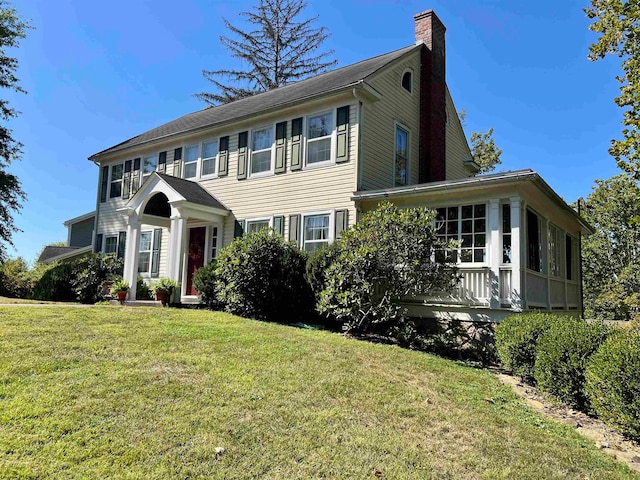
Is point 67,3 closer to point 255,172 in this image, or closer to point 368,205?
point 255,172

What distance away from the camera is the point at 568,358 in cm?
559

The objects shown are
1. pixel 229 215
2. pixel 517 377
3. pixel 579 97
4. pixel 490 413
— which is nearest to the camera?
pixel 490 413

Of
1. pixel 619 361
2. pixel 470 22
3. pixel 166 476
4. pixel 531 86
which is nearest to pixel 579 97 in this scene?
pixel 531 86

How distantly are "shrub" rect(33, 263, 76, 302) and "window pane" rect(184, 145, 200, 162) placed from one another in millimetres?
5123

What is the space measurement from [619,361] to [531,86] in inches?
750

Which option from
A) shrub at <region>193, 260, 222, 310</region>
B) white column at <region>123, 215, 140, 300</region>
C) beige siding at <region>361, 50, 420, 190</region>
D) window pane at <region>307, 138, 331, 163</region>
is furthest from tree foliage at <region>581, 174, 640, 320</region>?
white column at <region>123, 215, 140, 300</region>

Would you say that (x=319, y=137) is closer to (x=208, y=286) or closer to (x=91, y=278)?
(x=208, y=286)

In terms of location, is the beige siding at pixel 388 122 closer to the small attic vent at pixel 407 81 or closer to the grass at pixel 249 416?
the small attic vent at pixel 407 81

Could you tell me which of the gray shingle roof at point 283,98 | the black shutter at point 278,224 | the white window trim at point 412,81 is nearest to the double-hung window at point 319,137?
the gray shingle roof at point 283,98

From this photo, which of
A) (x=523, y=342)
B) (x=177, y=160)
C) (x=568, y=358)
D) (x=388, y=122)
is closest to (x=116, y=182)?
(x=177, y=160)

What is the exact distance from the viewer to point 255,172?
538 inches

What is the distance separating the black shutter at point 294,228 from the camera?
12.4 metres

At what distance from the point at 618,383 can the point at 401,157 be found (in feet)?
31.9

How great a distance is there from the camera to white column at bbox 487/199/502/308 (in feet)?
30.2
